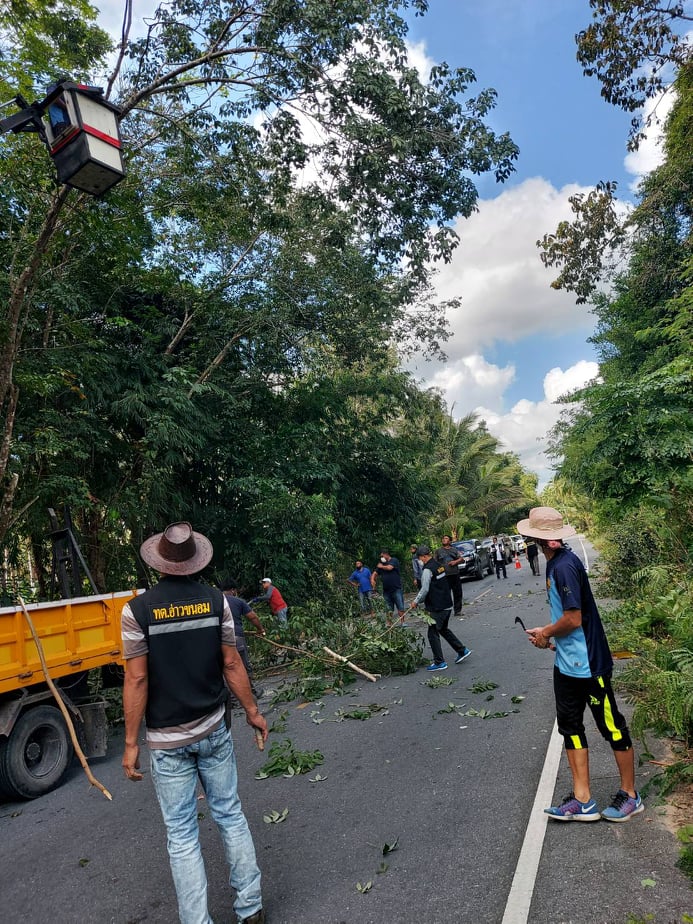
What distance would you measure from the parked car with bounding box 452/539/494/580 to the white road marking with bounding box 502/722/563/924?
68.2 ft

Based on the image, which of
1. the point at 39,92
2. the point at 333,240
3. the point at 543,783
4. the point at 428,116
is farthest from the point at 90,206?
the point at 543,783

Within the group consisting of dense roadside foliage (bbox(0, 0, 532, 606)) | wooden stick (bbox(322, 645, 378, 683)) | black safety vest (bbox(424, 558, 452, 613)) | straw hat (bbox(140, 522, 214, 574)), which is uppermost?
dense roadside foliage (bbox(0, 0, 532, 606))

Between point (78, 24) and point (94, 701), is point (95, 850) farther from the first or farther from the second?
point (78, 24)

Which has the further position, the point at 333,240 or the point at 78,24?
the point at 333,240

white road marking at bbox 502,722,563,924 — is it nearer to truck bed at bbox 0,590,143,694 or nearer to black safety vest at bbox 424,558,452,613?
black safety vest at bbox 424,558,452,613

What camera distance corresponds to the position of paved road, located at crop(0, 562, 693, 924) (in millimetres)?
3424

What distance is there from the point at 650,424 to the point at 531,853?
356 inches

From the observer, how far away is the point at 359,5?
28.8 ft

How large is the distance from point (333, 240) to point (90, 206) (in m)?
4.50

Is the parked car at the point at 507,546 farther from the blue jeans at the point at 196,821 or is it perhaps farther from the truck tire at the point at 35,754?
the blue jeans at the point at 196,821

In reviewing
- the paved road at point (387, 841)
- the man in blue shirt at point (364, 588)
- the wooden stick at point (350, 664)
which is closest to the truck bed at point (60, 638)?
the paved road at point (387, 841)

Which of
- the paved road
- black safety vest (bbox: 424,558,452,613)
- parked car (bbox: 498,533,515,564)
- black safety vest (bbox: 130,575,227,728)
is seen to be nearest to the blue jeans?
black safety vest (bbox: 130,575,227,728)

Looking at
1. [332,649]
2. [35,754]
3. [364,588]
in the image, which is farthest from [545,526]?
[364,588]

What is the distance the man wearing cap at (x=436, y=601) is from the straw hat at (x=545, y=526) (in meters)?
4.97
